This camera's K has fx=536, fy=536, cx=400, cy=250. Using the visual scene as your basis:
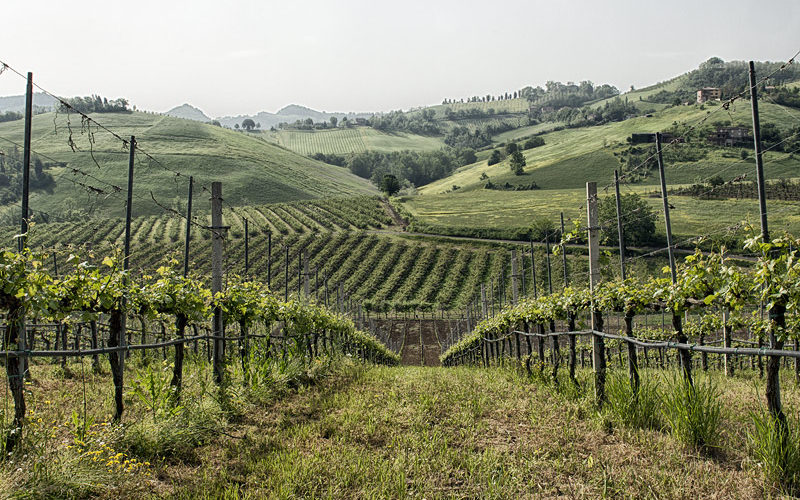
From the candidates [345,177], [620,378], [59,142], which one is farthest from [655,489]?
[345,177]

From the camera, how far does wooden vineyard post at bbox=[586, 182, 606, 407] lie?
6094 millimetres

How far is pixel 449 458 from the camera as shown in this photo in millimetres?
4473

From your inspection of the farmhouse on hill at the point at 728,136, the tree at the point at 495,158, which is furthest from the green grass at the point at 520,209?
the tree at the point at 495,158

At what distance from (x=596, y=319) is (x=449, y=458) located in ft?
9.74

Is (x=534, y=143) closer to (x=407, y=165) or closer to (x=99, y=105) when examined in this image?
(x=407, y=165)

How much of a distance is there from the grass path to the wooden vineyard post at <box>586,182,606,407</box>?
12.1 inches

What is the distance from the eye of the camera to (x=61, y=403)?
21.8ft

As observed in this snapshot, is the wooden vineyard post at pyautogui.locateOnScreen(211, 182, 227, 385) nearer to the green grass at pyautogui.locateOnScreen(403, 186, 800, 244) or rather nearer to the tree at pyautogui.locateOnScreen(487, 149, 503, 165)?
the green grass at pyautogui.locateOnScreen(403, 186, 800, 244)

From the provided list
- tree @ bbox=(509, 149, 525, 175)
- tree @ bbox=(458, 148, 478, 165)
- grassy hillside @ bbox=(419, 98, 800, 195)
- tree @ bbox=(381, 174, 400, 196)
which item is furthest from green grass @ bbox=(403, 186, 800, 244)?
tree @ bbox=(458, 148, 478, 165)

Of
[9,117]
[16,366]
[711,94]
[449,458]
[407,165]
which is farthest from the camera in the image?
[407,165]

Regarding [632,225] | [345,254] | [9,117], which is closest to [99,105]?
[9,117]

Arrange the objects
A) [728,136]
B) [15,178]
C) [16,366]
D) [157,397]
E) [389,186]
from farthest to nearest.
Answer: [389,186] < [15,178] < [728,136] < [157,397] < [16,366]

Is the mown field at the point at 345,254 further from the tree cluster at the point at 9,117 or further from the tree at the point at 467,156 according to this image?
the tree at the point at 467,156

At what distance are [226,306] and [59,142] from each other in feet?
349
